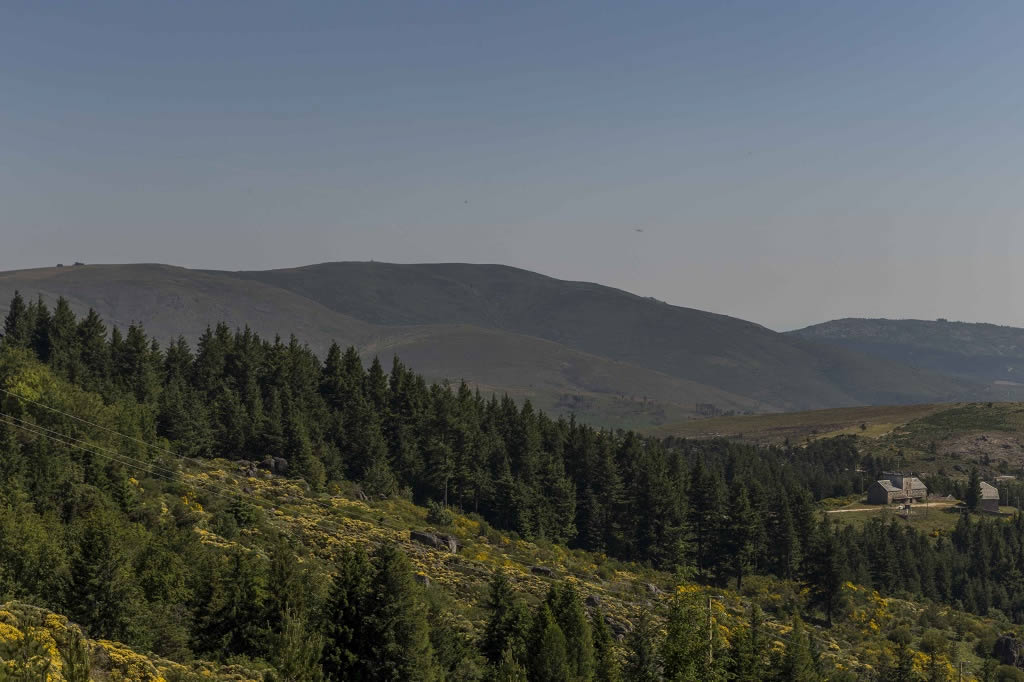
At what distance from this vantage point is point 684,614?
172 ft

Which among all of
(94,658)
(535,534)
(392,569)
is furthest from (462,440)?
(94,658)

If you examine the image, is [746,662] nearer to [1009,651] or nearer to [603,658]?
[603,658]

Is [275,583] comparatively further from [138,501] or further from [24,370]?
[24,370]

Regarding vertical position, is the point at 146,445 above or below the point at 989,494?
above

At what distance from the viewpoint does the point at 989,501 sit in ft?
639

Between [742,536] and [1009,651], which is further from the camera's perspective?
[742,536]

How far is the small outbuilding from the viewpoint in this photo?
19075 cm

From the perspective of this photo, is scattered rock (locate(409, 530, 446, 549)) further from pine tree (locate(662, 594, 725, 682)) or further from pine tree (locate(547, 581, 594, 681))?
pine tree (locate(662, 594, 725, 682))

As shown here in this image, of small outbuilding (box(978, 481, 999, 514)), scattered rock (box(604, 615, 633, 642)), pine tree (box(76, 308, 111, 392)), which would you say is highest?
pine tree (box(76, 308, 111, 392))

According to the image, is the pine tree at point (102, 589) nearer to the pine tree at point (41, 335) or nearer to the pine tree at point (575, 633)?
the pine tree at point (575, 633)

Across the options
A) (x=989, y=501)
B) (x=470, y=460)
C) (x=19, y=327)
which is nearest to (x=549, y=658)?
(x=470, y=460)

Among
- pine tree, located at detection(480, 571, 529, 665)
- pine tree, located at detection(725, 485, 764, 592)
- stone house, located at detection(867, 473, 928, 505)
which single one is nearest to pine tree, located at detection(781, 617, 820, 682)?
pine tree, located at detection(480, 571, 529, 665)

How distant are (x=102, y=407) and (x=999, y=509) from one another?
180682 millimetres

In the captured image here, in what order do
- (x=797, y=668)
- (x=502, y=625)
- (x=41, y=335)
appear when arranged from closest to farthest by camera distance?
(x=502, y=625) < (x=797, y=668) < (x=41, y=335)
